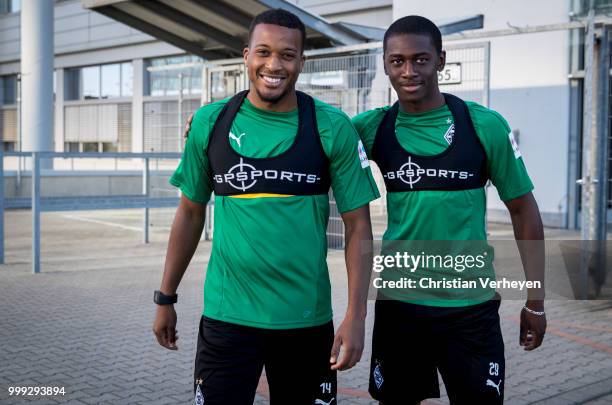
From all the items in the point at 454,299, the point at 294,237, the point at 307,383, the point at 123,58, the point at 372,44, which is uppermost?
the point at 123,58

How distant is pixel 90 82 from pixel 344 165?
108ft

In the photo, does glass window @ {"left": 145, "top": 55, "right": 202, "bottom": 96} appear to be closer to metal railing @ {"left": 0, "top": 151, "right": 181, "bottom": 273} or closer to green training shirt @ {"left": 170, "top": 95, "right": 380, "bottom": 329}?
metal railing @ {"left": 0, "top": 151, "right": 181, "bottom": 273}

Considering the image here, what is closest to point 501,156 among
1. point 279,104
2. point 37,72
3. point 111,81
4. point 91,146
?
point 279,104

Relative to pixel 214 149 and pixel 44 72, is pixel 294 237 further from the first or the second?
pixel 44 72

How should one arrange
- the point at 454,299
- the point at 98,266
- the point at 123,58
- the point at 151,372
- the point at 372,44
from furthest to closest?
the point at 123,58, the point at 98,266, the point at 372,44, the point at 151,372, the point at 454,299

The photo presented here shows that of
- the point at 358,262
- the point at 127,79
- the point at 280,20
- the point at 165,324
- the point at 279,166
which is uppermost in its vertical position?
the point at 127,79

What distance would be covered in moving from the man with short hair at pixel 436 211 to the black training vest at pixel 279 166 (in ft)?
1.47

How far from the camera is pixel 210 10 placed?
10.3 meters

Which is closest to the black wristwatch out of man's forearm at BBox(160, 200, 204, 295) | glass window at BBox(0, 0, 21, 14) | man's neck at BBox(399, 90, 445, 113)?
man's forearm at BBox(160, 200, 204, 295)

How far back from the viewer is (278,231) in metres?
2.95

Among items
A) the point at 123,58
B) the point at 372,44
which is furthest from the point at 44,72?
the point at 372,44

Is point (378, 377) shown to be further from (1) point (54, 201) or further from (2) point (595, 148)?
(1) point (54, 201)

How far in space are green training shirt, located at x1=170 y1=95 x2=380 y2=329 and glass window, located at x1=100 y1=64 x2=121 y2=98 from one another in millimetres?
30410

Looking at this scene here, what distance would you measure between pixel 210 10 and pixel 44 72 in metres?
15.5
